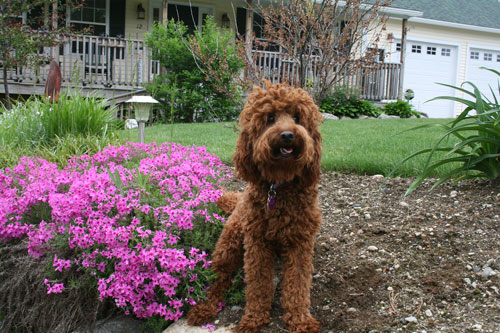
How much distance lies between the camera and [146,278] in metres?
2.62

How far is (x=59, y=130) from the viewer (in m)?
5.08

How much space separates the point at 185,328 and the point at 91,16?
13.8 m

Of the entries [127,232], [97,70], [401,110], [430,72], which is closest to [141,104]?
[127,232]

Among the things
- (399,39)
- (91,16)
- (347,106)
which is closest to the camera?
(347,106)

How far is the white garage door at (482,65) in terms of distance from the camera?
19953mm

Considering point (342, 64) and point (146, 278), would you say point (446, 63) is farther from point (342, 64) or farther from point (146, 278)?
point (146, 278)

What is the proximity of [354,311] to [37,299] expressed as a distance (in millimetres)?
2030

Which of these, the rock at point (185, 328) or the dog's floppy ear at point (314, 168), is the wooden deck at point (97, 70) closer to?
the dog's floppy ear at point (314, 168)

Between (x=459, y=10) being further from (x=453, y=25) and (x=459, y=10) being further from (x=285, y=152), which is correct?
(x=285, y=152)

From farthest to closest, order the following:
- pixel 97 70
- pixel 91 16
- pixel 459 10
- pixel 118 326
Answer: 1. pixel 459 10
2. pixel 91 16
3. pixel 97 70
4. pixel 118 326

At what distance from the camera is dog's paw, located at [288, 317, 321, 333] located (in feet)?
7.39

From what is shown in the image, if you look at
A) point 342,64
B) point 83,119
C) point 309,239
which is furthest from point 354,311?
point 83,119

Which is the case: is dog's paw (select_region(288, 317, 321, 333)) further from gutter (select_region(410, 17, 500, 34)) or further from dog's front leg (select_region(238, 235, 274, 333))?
gutter (select_region(410, 17, 500, 34))

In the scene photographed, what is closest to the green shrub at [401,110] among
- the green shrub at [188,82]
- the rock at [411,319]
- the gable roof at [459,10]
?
the green shrub at [188,82]
